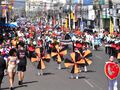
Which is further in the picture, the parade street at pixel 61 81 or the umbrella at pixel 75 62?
the umbrella at pixel 75 62

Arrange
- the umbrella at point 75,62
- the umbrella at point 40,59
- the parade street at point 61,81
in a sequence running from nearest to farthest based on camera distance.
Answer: the parade street at point 61,81 < the umbrella at point 75,62 < the umbrella at point 40,59

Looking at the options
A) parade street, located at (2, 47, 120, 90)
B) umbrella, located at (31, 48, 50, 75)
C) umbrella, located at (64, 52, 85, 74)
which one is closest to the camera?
parade street, located at (2, 47, 120, 90)

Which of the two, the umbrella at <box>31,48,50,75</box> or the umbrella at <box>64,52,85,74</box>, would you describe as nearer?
the umbrella at <box>64,52,85,74</box>

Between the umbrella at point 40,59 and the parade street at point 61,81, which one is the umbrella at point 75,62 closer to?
the parade street at point 61,81

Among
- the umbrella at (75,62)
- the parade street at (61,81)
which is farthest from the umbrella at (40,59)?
the umbrella at (75,62)

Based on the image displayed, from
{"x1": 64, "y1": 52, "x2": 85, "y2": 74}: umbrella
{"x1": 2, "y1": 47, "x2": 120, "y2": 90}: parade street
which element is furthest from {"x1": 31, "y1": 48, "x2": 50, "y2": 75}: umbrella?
{"x1": 64, "y1": 52, "x2": 85, "y2": 74}: umbrella

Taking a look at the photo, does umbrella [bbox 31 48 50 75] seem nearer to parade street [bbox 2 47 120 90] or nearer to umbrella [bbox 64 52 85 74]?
parade street [bbox 2 47 120 90]

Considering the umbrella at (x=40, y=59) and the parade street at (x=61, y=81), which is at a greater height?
the umbrella at (x=40, y=59)

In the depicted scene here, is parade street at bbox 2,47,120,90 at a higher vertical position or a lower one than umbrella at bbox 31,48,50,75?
lower

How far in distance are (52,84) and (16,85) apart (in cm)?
146

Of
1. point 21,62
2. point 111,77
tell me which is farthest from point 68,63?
point 111,77

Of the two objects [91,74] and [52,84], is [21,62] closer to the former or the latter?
[52,84]

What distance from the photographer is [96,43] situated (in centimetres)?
4191

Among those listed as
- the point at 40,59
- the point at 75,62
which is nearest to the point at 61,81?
the point at 75,62
